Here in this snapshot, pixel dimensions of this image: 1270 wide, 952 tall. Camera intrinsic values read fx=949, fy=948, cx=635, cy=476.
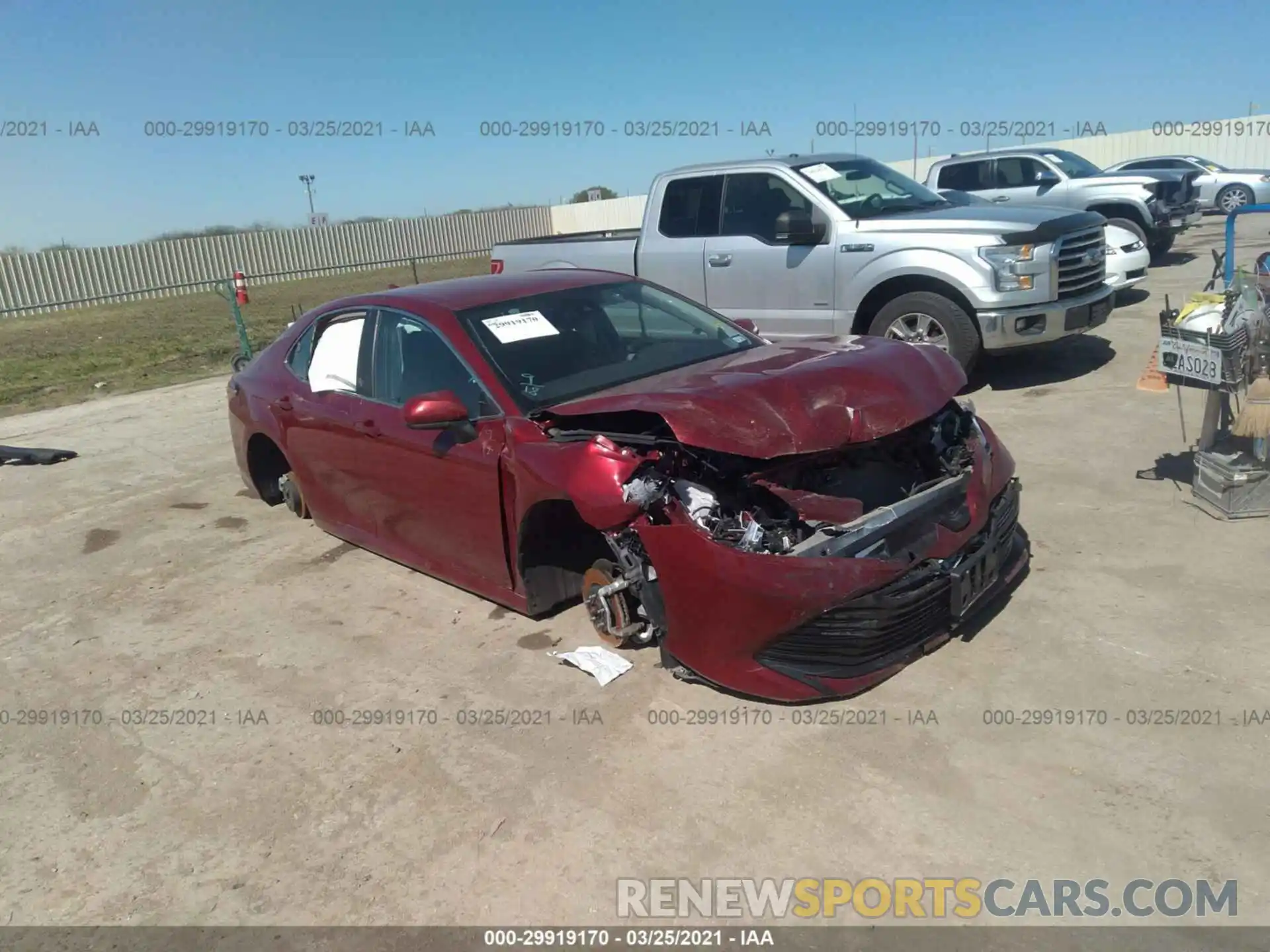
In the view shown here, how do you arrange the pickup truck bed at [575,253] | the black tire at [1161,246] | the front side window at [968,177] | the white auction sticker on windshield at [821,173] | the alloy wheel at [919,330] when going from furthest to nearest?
1. the front side window at [968,177]
2. the black tire at [1161,246]
3. the pickup truck bed at [575,253]
4. the white auction sticker on windshield at [821,173]
5. the alloy wheel at [919,330]

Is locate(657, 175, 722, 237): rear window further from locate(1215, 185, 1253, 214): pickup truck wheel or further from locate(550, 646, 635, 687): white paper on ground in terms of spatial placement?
locate(1215, 185, 1253, 214): pickup truck wheel

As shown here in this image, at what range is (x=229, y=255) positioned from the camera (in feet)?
105

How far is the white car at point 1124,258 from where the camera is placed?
10.4m

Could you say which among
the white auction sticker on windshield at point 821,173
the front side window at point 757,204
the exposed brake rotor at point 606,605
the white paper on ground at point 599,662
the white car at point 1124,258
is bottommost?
the white paper on ground at point 599,662

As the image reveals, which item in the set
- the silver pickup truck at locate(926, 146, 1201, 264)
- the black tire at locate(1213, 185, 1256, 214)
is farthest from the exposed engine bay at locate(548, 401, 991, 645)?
the black tire at locate(1213, 185, 1256, 214)

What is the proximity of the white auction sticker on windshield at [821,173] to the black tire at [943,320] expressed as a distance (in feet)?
4.35

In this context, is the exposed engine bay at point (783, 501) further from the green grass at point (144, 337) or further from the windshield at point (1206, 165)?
the windshield at point (1206, 165)

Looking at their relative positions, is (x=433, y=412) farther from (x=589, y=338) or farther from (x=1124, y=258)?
(x=1124, y=258)

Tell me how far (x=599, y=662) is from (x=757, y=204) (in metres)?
5.61

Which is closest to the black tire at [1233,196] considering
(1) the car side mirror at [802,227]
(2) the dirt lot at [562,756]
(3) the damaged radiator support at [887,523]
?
(1) the car side mirror at [802,227]

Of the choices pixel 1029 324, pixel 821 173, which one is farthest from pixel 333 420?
pixel 1029 324

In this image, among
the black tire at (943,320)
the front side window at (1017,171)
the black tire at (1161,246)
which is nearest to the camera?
the black tire at (943,320)

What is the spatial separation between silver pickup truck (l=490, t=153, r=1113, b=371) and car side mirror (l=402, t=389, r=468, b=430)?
447 centimetres

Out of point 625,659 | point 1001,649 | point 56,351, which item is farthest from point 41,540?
point 56,351
